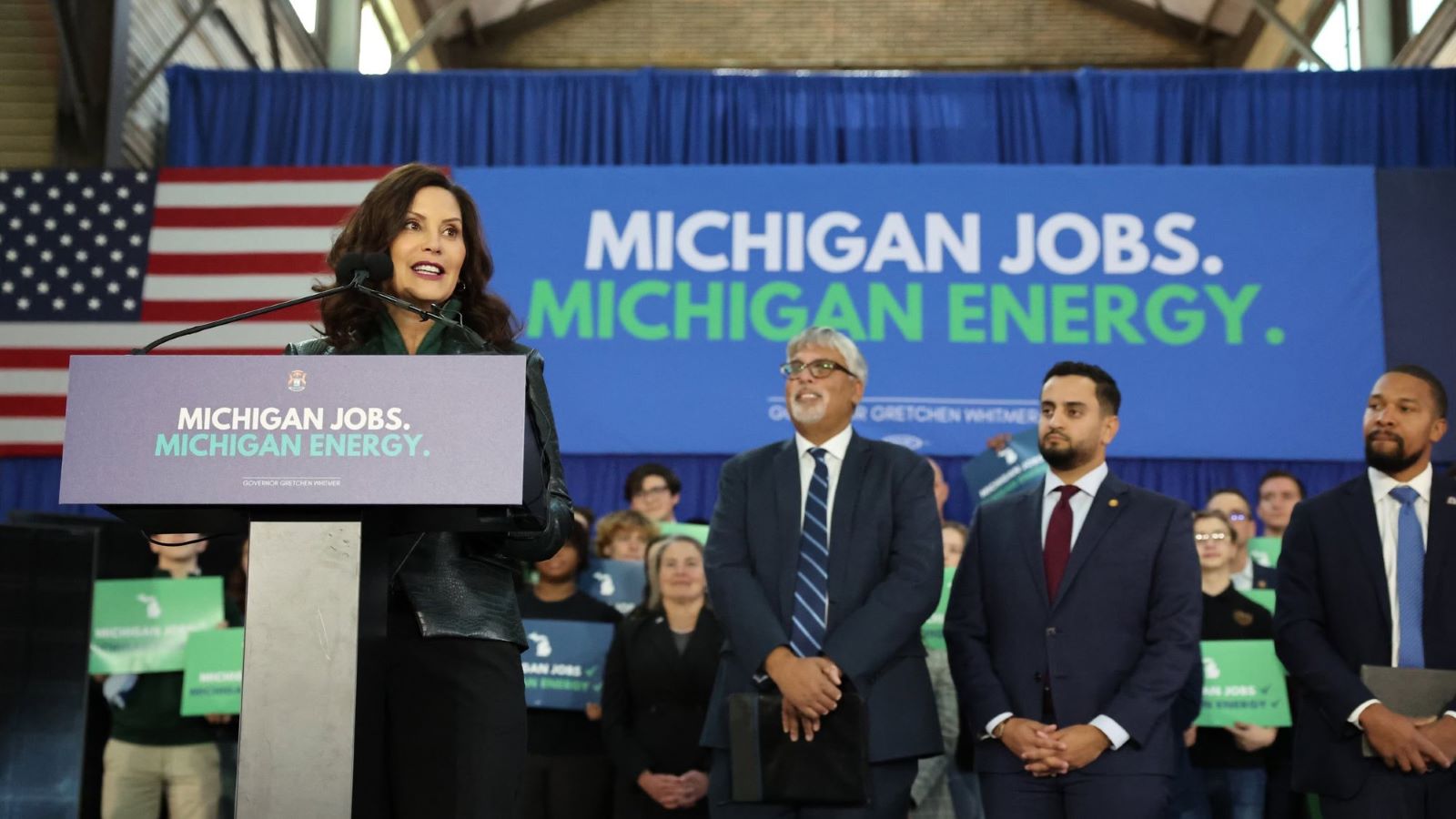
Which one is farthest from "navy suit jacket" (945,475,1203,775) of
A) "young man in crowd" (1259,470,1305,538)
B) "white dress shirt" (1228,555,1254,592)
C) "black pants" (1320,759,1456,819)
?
"young man in crowd" (1259,470,1305,538)

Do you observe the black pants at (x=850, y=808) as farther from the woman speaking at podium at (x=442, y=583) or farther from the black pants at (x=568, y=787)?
the black pants at (x=568, y=787)

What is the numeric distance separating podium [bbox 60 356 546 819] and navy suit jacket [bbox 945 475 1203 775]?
1.92 meters

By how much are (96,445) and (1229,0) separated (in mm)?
13566

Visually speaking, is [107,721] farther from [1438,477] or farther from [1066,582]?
[1438,477]

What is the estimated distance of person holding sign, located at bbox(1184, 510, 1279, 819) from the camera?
15.7 ft

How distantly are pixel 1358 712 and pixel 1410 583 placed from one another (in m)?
0.36

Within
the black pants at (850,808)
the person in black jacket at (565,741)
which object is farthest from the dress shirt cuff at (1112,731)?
the person in black jacket at (565,741)

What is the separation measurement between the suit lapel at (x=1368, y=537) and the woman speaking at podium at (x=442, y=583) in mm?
2290

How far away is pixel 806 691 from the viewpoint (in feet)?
10.1

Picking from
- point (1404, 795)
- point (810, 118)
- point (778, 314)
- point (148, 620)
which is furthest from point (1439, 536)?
point (810, 118)

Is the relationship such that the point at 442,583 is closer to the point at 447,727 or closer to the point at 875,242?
the point at 447,727

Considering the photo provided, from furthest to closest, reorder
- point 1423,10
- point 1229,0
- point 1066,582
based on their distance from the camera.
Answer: point 1229,0 < point 1423,10 < point 1066,582

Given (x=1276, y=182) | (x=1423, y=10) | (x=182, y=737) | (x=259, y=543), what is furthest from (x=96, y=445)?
(x=1423, y=10)

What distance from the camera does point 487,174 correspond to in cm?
827
